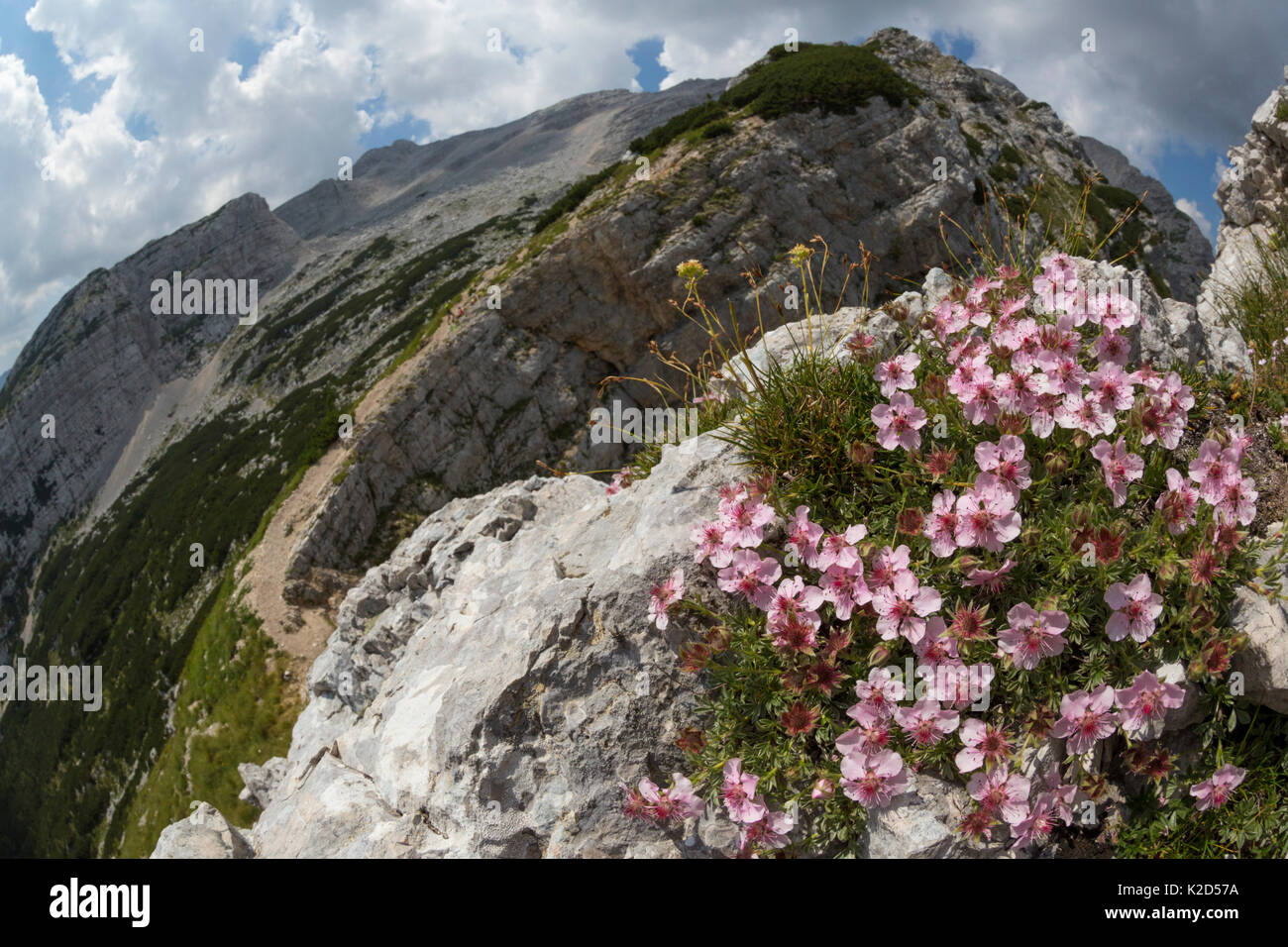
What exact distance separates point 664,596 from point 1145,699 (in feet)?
7.15

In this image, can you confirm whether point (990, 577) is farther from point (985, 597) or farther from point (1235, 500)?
point (1235, 500)

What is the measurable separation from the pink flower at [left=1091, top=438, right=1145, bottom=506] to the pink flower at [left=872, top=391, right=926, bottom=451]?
2.63ft

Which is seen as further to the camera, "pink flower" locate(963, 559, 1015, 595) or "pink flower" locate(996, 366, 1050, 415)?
"pink flower" locate(996, 366, 1050, 415)

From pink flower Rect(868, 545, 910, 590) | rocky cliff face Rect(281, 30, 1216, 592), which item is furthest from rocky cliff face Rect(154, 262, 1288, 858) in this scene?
rocky cliff face Rect(281, 30, 1216, 592)

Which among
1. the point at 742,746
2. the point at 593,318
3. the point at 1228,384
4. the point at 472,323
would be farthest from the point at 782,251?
the point at 742,746

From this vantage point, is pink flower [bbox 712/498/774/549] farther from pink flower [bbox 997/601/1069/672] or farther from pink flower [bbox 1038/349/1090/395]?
pink flower [bbox 1038/349/1090/395]

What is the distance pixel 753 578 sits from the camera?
3.34 m

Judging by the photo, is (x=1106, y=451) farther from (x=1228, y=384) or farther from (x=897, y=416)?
(x=1228, y=384)

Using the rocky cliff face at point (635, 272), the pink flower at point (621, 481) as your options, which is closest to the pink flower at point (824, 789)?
the pink flower at point (621, 481)

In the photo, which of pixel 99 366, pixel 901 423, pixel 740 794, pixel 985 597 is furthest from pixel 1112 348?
pixel 99 366

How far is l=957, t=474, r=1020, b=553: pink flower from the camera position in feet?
9.77

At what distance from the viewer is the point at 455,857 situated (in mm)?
3541

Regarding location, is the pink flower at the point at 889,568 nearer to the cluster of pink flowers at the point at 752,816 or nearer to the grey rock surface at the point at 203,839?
the cluster of pink flowers at the point at 752,816

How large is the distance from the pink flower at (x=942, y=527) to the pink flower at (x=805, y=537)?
1.73 ft
